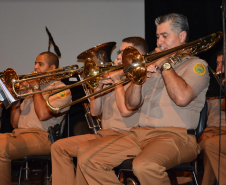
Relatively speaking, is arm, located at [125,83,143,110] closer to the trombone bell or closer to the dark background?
the trombone bell

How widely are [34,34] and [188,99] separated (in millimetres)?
3181

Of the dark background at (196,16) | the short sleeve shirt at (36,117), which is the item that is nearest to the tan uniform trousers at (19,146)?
the short sleeve shirt at (36,117)

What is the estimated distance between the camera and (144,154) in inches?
84.7

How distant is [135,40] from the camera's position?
324 cm

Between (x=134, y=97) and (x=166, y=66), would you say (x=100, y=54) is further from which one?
(x=166, y=66)

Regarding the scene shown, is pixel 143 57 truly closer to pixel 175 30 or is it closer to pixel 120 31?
pixel 175 30

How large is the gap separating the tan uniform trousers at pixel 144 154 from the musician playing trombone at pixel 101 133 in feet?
0.80

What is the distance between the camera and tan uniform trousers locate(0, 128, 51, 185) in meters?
3.05

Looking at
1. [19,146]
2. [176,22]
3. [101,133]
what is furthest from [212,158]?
[19,146]

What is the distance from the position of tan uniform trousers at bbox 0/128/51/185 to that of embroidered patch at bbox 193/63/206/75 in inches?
70.7

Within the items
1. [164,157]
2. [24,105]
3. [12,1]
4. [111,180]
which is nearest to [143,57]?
[164,157]

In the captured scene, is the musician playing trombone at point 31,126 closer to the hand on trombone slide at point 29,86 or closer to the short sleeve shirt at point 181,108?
the hand on trombone slide at point 29,86

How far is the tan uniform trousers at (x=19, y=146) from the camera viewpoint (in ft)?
10.0

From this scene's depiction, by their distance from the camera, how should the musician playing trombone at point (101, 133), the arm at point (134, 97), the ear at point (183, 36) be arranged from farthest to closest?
1. the musician playing trombone at point (101, 133)
2. the ear at point (183, 36)
3. the arm at point (134, 97)
